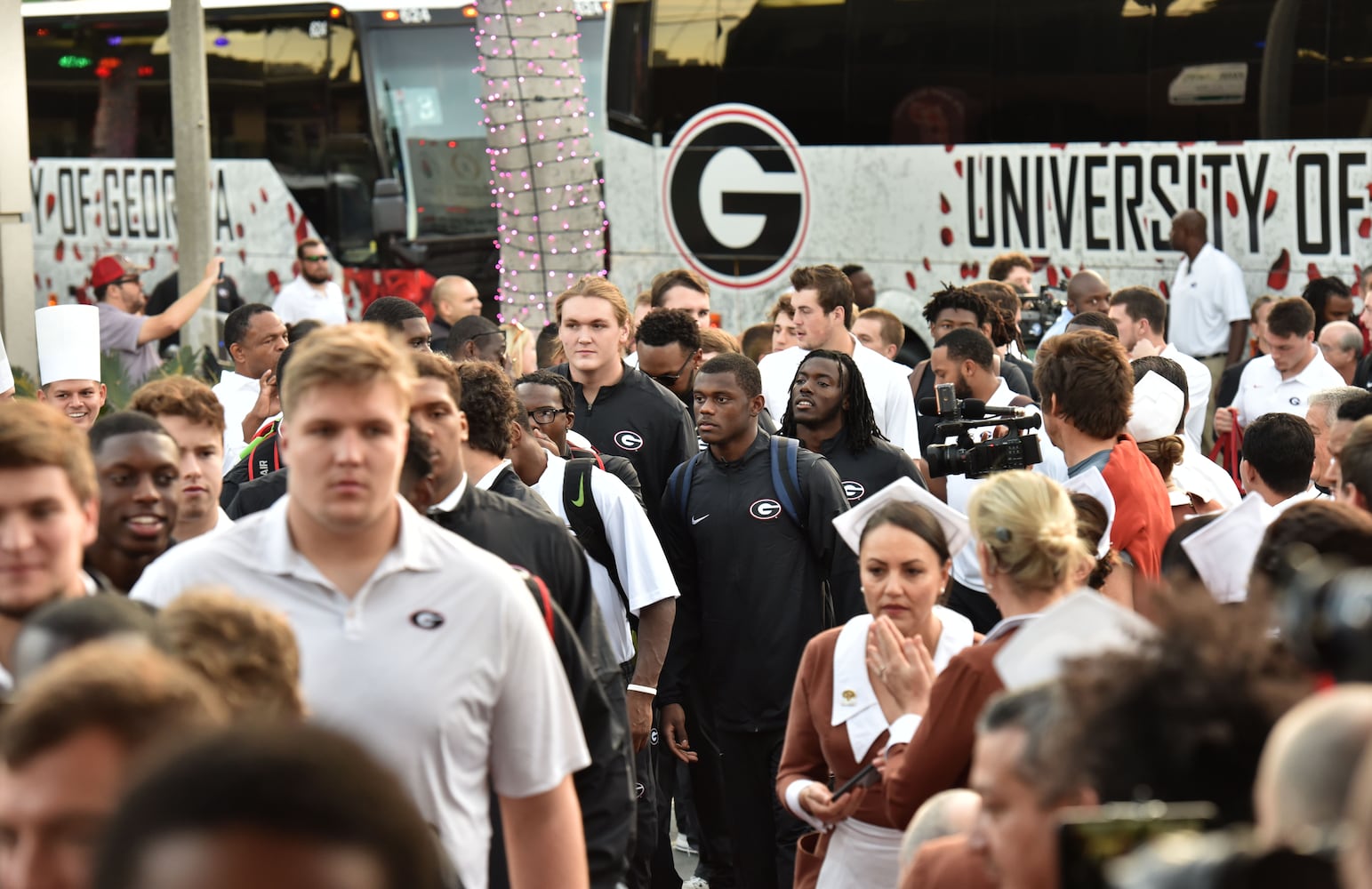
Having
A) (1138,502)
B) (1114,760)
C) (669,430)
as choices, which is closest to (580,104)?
(669,430)

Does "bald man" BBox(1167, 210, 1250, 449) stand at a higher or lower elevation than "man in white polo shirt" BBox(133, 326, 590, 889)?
higher

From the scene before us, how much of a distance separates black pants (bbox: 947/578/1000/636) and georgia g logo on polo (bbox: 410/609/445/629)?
4097 mm

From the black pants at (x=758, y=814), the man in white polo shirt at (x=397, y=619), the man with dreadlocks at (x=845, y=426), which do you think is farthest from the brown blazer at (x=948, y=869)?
the man with dreadlocks at (x=845, y=426)

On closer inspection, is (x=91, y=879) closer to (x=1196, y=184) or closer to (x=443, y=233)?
(x=1196, y=184)

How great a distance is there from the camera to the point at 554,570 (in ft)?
15.3

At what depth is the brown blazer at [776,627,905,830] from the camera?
4.93m

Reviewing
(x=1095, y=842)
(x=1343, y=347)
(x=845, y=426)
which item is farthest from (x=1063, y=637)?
(x=1343, y=347)

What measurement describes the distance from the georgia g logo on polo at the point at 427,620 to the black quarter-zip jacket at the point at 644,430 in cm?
449

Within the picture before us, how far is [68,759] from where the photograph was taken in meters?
2.20

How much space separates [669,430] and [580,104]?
5667 mm

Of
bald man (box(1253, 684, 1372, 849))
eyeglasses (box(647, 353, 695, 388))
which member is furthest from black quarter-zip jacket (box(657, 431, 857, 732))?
bald man (box(1253, 684, 1372, 849))

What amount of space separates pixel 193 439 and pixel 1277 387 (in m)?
7.10

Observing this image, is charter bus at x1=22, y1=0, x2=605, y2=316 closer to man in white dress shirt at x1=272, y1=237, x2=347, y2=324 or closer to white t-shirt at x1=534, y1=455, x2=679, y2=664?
man in white dress shirt at x1=272, y1=237, x2=347, y2=324

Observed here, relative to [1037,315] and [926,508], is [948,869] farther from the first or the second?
[1037,315]
